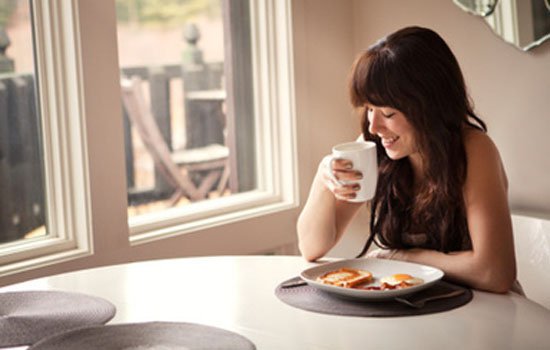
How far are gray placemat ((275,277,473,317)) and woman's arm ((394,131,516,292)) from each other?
2.5 inches

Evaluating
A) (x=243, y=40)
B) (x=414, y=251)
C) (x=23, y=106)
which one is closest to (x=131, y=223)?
(x=23, y=106)

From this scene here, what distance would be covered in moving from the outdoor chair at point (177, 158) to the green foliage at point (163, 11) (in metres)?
0.20

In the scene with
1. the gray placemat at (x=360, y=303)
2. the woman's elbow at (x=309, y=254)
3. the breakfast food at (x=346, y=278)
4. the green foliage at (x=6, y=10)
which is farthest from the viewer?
the green foliage at (x=6, y=10)

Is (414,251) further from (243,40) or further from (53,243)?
(243,40)

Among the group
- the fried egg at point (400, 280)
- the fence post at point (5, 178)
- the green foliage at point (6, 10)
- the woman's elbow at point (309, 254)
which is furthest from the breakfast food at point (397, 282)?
the green foliage at point (6, 10)

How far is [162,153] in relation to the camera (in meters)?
2.99

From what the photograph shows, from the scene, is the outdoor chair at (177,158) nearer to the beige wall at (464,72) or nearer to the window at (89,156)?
the window at (89,156)

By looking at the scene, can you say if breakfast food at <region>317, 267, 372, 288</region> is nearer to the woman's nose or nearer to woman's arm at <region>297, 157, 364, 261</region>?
woman's arm at <region>297, 157, 364, 261</region>

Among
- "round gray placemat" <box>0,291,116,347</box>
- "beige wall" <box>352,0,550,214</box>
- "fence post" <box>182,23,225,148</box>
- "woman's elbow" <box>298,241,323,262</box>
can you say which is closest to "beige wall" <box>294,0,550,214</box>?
"beige wall" <box>352,0,550,214</box>

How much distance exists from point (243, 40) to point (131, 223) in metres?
0.87

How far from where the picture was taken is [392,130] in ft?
6.22

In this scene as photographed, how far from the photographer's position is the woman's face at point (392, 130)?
6.19 ft

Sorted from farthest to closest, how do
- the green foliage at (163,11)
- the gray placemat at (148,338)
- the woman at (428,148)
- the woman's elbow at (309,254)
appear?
1. the green foliage at (163,11)
2. the woman's elbow at (309,254)
3. the woman at (428,148)
4. the gray placemat at (148,338)

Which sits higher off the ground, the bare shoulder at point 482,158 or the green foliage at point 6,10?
the green foliage at point 6,10
